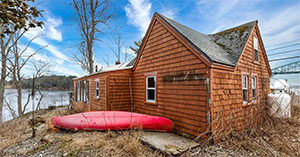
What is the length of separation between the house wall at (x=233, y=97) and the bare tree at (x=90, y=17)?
1552 cm

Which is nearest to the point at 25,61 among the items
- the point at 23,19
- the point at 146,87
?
Answer: the point at 23,19

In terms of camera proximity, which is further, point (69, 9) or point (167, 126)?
point (69, 9)

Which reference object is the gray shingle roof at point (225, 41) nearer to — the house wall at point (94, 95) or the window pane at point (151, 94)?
the window pane at point (151, 94)

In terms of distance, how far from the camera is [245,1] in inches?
343

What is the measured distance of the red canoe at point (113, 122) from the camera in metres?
5.61

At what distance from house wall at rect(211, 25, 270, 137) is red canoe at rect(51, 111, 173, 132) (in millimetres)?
1931

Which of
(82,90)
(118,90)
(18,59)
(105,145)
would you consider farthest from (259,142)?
(18,59)

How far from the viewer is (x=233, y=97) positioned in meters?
5.94

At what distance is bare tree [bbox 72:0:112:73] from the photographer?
17547mm

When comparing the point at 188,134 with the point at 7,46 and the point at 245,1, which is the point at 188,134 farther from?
the point at 7,46

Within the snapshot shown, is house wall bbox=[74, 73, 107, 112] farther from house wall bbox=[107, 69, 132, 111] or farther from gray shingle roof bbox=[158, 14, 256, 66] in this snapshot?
gray shingle roof bbox=[158, 14, 256, 66]

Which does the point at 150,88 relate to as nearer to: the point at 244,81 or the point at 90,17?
the point at 244,81

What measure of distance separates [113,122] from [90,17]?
16459mm

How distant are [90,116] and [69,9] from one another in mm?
16990
